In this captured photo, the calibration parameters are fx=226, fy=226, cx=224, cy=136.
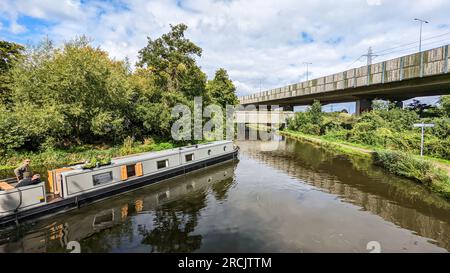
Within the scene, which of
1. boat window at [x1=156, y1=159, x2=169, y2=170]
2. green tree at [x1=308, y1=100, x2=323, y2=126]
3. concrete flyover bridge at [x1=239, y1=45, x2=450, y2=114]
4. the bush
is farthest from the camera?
green tree at [x1=308, y1=100, x2=323, y2=126]

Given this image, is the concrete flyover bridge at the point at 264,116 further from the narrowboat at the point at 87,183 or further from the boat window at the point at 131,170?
the boat window at the point at 131,170

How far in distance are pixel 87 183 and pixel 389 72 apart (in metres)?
28.2

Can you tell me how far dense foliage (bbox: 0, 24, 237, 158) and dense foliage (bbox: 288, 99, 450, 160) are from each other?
20.7m

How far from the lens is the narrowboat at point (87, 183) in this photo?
28.6 ft

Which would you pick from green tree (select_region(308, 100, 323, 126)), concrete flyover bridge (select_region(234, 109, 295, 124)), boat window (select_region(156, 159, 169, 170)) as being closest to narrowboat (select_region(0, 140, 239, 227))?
boat window (select_region(156, 159, 169, 170))

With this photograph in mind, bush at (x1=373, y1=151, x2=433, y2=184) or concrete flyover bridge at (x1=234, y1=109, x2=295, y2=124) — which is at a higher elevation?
concrete flyover bridge at (x1=234, y1=109, x2=295, y2=124)

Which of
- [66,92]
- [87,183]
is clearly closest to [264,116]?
[66,92]

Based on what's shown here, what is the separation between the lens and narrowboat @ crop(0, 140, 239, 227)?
28.6ft

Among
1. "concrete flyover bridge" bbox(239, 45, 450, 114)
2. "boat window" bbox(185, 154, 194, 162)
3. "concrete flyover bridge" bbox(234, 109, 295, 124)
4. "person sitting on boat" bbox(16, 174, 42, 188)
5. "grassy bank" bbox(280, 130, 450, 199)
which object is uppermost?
"concrete flyover bridge" bbox(239, 45, 450, 114)

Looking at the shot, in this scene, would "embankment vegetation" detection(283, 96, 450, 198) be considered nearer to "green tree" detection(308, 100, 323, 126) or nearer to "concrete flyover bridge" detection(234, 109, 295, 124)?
"green tree" detection(308, 100, 323, 126)

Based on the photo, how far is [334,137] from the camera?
107ft

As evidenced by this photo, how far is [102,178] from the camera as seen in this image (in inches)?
460

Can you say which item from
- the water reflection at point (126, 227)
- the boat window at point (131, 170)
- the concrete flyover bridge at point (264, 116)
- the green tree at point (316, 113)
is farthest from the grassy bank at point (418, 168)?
the concrete flyover bridge at point (264, 116)
